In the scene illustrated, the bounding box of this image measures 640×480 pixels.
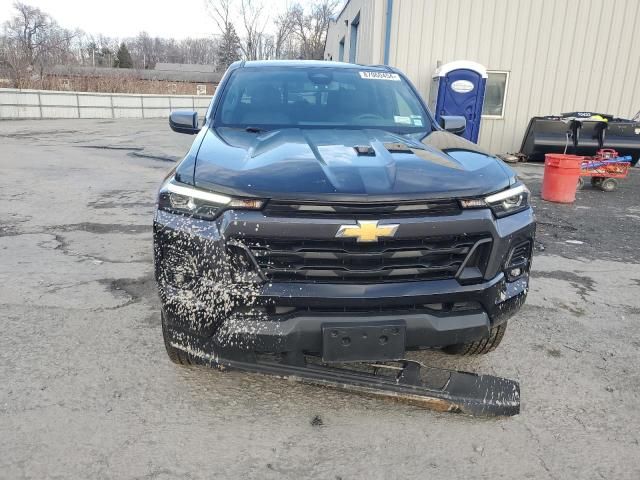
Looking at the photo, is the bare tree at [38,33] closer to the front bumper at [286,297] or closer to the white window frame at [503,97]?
the white window frame at [503,97]

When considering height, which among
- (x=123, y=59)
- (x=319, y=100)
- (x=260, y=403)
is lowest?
(x=260, y=403)

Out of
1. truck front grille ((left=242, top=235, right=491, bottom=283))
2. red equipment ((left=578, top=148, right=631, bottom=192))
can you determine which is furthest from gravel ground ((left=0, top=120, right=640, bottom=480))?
red equipment ((left=578, top=148, right=631, bottom=192))

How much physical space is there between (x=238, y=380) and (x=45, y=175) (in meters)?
7.99

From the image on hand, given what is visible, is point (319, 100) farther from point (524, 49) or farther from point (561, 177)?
point (524, 49)

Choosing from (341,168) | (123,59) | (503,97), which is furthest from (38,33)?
(341,168)

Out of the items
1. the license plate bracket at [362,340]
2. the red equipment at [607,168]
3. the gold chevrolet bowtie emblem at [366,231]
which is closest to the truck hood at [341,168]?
the gold chevrolet bowtie emblem at [366,231]

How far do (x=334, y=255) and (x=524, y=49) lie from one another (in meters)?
12.1

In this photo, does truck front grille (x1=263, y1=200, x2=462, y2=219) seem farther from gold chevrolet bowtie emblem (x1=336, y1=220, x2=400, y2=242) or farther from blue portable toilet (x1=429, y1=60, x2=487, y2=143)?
blue portable toilet (x1=429, y1=60, x2=487, y2=143)

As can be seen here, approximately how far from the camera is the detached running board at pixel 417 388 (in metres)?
2.46

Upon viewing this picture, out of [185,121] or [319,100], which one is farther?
[185,121]

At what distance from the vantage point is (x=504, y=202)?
248 cm

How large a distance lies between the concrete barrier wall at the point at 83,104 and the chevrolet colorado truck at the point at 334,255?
23501 mm

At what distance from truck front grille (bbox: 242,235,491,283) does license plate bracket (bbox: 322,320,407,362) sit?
204 mm

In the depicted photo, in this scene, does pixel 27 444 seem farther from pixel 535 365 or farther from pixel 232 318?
pixel 535 365
